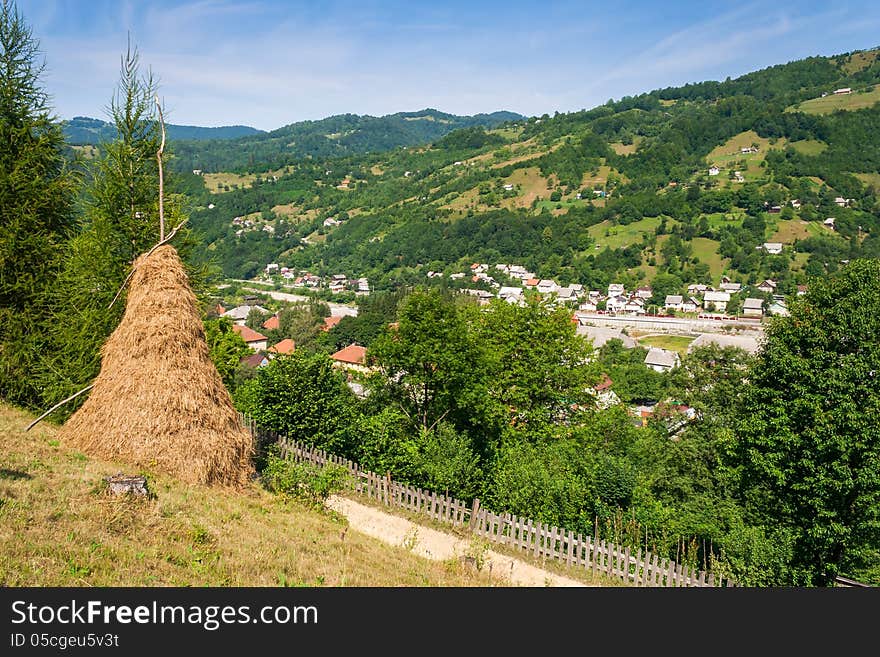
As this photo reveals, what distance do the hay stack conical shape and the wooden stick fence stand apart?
3.90m

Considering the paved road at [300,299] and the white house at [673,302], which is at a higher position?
the white house at [673,302]

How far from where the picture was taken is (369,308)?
93812 millimetres

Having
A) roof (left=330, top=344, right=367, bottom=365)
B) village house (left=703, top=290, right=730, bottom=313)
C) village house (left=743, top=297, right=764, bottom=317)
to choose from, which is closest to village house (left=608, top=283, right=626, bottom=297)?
village house (left=703, top=290, right=730, bottom=313)

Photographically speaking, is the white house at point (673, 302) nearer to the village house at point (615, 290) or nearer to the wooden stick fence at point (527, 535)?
the village house at point (615, 290)

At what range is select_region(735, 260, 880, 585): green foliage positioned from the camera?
13.1 meters

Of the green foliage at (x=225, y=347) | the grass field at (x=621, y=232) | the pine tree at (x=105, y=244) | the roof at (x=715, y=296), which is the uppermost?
the grass field at (x=621, y=232)

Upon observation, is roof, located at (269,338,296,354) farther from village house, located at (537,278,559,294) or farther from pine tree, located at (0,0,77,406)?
village house, located at (537,278,559,294)

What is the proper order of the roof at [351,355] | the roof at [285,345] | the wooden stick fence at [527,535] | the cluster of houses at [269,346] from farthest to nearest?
the roof at [285,345]
the roof at [351,355]
the cluster of houses at [269,346]
the wooden stick fence at [527,535]

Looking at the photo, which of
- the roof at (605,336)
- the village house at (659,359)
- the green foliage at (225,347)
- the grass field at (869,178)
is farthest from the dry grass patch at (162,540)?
the grass field at (869,178)

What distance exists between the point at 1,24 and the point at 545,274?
156556mm

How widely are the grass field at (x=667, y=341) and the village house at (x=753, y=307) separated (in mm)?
29196

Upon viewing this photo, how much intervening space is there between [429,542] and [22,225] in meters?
15.1

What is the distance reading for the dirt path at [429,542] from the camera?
36.8 feet
